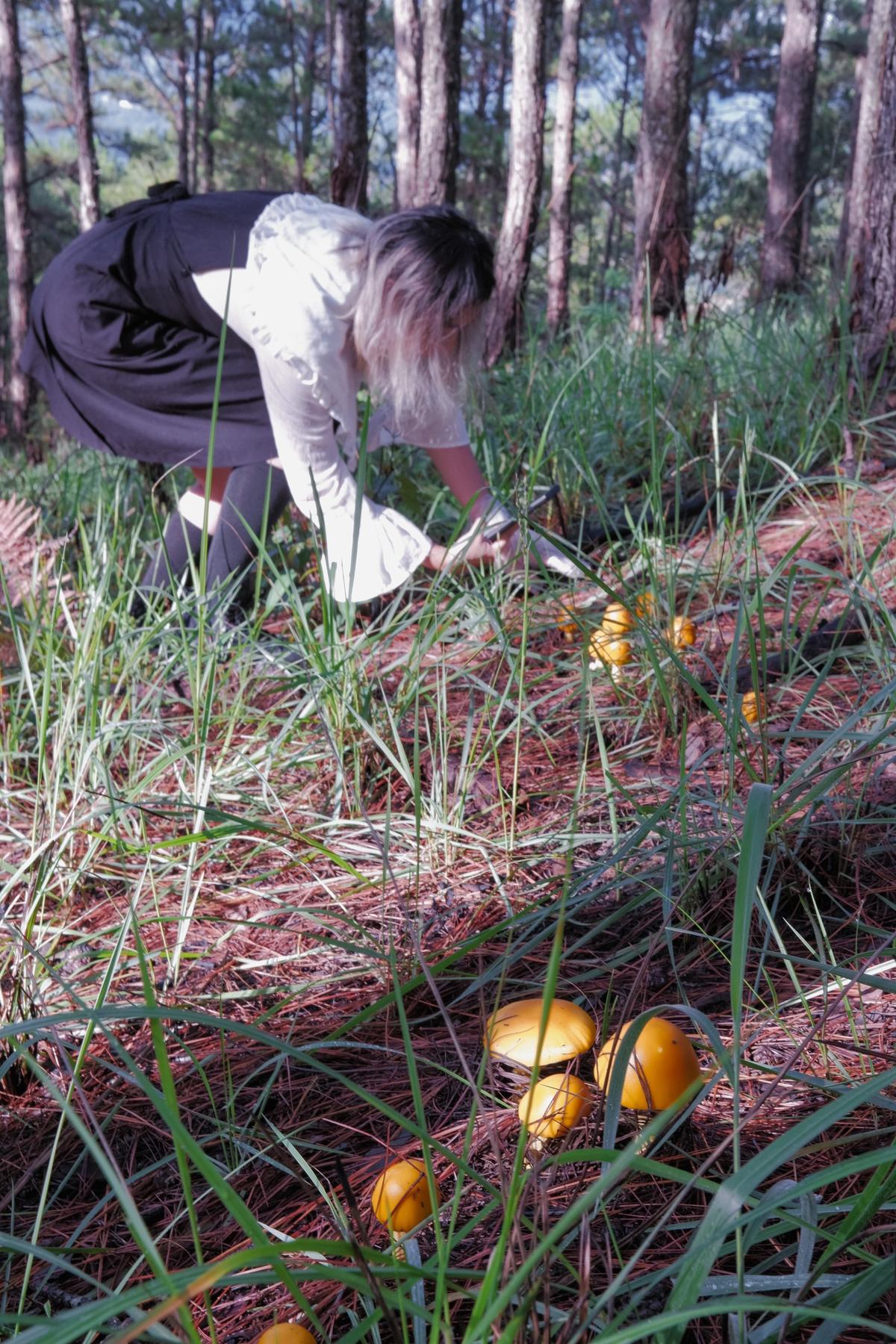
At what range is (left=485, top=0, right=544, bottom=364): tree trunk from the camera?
6625 mm

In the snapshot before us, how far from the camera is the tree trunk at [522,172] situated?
21.7ft

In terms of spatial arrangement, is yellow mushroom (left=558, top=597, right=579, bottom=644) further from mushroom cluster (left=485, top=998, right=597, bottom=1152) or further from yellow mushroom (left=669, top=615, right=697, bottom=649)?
mushroom cluster (left=485, top=998, right=597, bottom=1152)

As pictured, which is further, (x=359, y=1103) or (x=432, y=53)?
(x=432, y=53)

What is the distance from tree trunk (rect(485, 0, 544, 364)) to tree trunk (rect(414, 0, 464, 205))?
0.59m

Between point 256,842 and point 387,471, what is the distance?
176 centimetres

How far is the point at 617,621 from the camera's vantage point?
5.86 ft

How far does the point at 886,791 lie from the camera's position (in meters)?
1.42

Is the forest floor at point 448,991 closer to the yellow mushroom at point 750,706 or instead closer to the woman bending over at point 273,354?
the yellow mushroom at point 750,706

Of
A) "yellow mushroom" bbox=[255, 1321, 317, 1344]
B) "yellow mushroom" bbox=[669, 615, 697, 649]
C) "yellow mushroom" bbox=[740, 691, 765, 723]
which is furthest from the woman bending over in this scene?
"yellow mushroom" bbox=[255, 1321, 317, 1344]

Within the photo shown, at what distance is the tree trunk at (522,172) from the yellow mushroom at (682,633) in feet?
16.0

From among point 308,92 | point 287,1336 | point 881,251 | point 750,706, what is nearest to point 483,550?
point 750,706

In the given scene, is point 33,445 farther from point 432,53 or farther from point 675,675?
point 675,675

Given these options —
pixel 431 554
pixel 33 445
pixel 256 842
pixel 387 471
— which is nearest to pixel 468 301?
pixel 431 554

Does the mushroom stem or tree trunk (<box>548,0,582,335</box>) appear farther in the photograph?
tree trunk (<box>548,0,582,335</box>)
